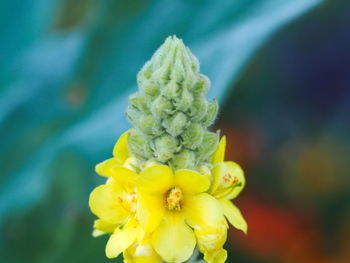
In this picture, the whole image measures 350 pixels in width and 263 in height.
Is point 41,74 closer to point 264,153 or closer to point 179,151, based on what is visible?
point 264,153

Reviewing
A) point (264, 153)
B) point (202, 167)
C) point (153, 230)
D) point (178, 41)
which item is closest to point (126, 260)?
point (153, 230)

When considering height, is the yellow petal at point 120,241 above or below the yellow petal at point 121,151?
below

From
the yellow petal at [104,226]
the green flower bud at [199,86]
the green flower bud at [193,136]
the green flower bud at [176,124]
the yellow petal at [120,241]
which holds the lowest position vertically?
the yellow petal at [120,241]

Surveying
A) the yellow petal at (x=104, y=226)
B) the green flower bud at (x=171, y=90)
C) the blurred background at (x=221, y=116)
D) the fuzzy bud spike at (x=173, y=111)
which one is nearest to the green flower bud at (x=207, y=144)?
the fuzzy bud spike at (x=173, y=111)

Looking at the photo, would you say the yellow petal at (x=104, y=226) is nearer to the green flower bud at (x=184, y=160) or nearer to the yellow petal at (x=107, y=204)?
the yellow petal at (x=107, y=204)

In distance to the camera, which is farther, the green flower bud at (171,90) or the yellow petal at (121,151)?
the yellow petal at (121,151)

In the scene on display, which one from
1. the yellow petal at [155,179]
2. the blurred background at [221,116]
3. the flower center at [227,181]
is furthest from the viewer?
the blurred background at [221,116]
